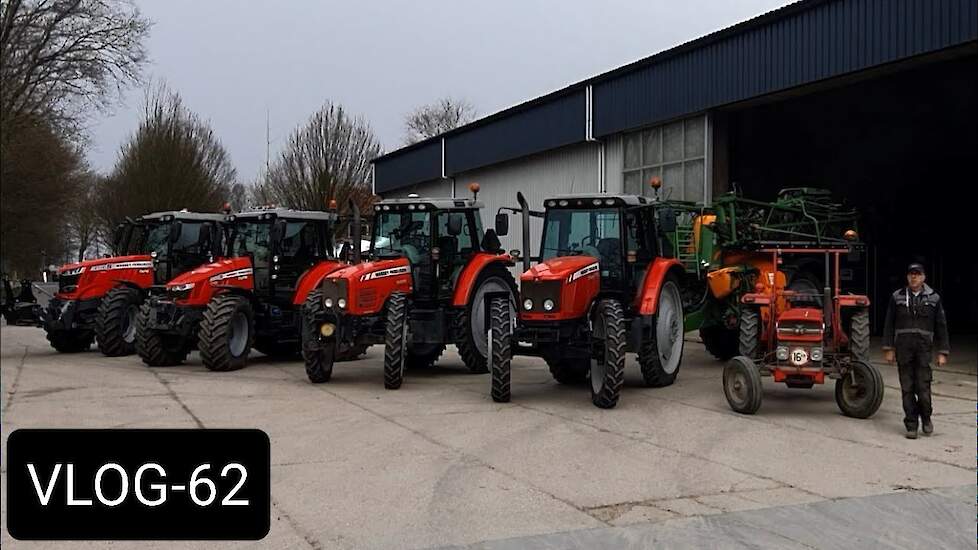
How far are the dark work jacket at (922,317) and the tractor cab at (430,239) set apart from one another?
603 centimetres

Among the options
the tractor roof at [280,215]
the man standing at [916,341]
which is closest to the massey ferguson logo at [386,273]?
the tractor roof at [280,215]

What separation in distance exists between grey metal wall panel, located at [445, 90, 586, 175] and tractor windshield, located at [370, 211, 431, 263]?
11170 millimetres

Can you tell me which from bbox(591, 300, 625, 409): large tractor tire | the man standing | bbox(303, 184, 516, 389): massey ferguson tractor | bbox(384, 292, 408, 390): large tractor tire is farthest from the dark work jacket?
bbox(384, 292, 408, 390): large tractor tire

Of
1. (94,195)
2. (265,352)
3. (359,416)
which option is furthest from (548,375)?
(94,195)

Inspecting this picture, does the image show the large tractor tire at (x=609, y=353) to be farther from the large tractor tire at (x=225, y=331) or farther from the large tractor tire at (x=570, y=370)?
the large tractor tire at (x=225, y=331)

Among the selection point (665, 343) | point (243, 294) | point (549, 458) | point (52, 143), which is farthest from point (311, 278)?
point (52, 143)

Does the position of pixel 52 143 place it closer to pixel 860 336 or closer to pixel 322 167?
A: pixel 860 336

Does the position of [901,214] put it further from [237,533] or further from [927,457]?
[237,533]

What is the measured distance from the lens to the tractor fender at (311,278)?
1488 centimetres

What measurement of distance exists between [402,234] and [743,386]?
5558 mm

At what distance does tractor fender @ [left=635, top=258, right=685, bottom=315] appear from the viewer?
11.3 meters

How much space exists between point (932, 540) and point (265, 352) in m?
13.1

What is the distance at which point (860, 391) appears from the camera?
33.6 ft

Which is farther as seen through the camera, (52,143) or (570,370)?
(570,370)
